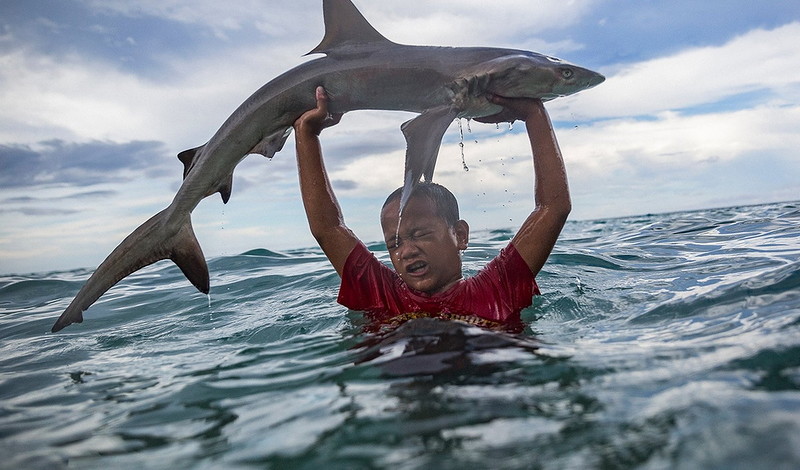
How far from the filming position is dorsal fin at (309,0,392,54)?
13.9ft

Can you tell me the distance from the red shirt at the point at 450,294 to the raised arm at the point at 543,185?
0.53 feet

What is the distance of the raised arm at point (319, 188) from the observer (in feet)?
13.5

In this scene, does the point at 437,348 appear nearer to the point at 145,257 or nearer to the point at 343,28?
the point at 343,28

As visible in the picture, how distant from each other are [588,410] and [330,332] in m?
2.43

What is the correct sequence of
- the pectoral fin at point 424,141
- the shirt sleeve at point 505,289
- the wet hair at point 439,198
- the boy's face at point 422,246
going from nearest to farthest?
the pectoral fin at point 424,141 → the shirt sleeve at point 505,289 → the boy's face at point 422,246 → the wet hair at point 439,198

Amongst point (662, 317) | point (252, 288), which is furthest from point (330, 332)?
point (252, 288)

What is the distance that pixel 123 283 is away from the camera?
10.5 m

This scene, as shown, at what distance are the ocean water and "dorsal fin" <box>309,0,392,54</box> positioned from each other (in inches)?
74.1

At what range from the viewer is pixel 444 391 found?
8.72 ft

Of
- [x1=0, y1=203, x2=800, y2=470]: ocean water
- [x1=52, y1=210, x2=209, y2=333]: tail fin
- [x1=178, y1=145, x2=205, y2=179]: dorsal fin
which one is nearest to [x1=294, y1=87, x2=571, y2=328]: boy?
[x1=0, y1=203, x2=800, y2=470]: ocean water

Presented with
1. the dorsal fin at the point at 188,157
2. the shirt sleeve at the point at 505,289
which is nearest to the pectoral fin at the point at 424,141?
the shirt sleeve at the point at 505,289

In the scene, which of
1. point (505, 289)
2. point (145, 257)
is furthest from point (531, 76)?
point (145, 257)

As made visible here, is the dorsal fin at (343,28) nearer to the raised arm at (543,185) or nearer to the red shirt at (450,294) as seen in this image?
the raised arm at (543,185)

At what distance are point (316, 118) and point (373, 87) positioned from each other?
1.39 ft
